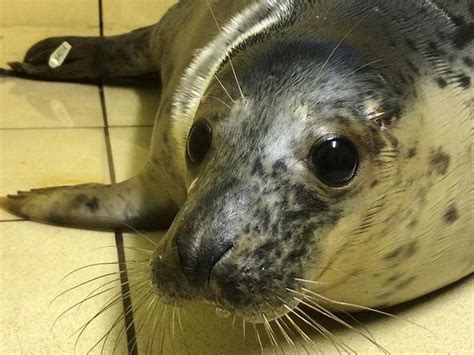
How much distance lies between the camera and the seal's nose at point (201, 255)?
1.09 metres

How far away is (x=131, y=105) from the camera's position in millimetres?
2250

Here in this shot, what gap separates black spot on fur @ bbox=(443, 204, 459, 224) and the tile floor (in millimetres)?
192

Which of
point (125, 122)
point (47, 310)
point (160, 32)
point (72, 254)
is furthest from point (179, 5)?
point (47, 310)

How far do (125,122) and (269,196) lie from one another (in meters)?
1.10

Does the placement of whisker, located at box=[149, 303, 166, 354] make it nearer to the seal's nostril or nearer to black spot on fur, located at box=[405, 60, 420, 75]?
the seal's nostril

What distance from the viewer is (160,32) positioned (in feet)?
6.93

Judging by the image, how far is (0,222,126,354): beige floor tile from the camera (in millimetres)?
1354

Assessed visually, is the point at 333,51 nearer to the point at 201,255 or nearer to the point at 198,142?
the point at 198,142

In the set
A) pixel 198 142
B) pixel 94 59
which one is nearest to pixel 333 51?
pixel 198 142

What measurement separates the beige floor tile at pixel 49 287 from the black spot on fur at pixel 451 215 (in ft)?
1.81

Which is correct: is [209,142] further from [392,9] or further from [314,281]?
[392,9]

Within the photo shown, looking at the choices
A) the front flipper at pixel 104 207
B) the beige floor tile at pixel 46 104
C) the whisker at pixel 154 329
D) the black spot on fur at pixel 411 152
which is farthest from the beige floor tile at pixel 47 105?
the black spot on fur at pixel 411 152

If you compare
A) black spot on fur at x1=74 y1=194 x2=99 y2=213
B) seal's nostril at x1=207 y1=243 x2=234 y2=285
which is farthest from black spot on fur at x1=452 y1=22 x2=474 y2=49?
black spot on fur at x1=74 y1=194 x2=99 y2=213

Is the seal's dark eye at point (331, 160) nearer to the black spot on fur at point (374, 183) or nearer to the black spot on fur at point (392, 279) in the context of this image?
the black spot on fur at point (374, 183)
